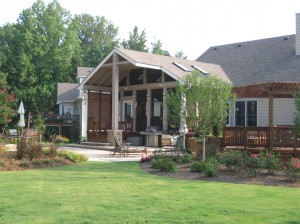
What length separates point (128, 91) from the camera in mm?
26938

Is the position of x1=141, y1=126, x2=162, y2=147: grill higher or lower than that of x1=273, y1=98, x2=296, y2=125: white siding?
lower

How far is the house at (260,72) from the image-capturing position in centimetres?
2016

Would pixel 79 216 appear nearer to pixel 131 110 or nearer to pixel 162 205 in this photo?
pixel 162 205

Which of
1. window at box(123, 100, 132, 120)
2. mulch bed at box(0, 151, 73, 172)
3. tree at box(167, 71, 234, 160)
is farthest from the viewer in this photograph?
window at box(123, 100, 132, 120)

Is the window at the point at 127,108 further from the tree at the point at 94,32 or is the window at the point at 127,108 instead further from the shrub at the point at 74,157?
the tree at the point at 94,32

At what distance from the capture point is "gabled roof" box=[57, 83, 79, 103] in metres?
40.4

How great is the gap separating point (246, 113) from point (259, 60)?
440 cm

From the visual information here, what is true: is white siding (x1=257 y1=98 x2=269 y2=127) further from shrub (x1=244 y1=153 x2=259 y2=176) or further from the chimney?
shrub (x1=244 y1=153 x2=259 y2=176)

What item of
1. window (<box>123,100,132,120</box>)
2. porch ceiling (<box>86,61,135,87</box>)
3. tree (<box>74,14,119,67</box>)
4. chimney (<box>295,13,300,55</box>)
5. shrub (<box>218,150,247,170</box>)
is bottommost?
shrub (<box>218,150,247,170</box>)

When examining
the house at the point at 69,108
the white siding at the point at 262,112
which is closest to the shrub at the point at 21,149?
the white siding at the point at 262,112

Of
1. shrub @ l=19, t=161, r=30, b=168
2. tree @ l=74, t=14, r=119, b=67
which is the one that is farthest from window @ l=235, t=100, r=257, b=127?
tree @ l=74, t=14, r=119, b=67

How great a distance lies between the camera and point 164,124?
76.8 feet

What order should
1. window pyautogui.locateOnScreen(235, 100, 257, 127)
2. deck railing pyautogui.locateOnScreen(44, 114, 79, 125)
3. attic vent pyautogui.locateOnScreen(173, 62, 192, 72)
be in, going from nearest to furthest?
window pyautogui.locateOnScreen(235, 100, 257, 127) → attic vent pyautogui.locateOnScreen(173, 62, 192, 72) → deck railing pyautogui.locateOnScreen(44, 114, 79, 125)

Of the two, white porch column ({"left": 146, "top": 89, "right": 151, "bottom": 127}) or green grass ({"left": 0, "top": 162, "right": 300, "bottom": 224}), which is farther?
white porch column ({"left": 146, "top": 89, "right": 151, "bottom": 127})
